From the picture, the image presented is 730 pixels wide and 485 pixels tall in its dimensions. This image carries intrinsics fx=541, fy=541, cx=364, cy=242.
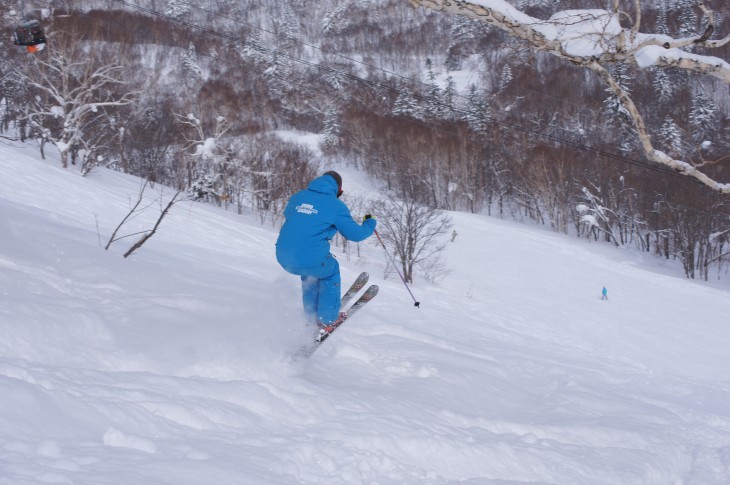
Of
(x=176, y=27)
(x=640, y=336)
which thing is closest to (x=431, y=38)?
(x=176, y=27)

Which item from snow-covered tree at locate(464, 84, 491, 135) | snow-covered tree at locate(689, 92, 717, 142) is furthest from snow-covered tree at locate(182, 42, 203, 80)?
snow-covered tree at locate(689, 92, 717, 142)

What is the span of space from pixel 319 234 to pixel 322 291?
59cm

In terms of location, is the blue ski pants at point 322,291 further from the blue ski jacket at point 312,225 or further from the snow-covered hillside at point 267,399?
the snow-covered hillside at point 267,399

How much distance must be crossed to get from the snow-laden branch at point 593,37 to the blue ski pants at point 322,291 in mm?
2395

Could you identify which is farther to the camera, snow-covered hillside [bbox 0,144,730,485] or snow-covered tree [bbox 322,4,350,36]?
A: snow-covered tree [bbox 322,4,350,36]

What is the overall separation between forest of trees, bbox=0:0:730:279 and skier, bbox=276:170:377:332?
6.75ft

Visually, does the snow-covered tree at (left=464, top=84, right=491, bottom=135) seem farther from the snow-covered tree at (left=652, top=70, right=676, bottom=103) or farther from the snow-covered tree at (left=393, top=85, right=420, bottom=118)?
the snow-covered tree at (left=652, top=70, right=676, bottom=103)

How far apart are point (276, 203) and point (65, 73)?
2059 centimetres

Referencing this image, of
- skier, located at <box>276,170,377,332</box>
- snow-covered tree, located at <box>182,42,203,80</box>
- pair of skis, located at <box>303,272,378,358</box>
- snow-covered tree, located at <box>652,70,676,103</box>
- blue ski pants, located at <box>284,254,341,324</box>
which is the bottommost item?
pair of skis, located at <box>303,272,378,358</box>

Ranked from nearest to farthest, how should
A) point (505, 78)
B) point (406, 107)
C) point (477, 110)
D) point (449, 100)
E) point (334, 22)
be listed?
1. point (477, 110)
2. point (406, 107)
3. point (449, 100)
4. point (505, 78)
5. point (334, 22)

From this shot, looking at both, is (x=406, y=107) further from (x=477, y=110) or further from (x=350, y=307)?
(x=350, y=307)

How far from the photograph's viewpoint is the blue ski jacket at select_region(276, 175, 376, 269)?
15.9ft

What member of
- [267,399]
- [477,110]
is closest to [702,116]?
[477,110]

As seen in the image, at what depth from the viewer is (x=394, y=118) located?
73.7 meters
